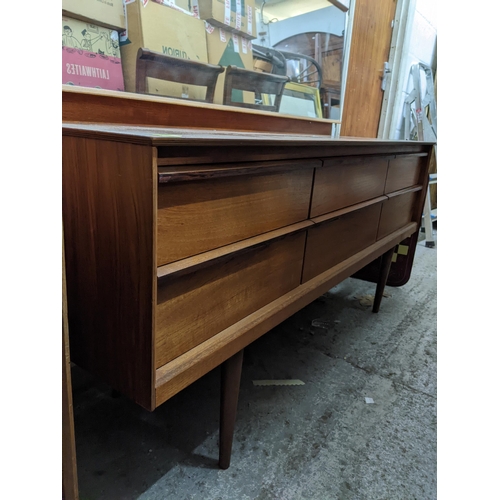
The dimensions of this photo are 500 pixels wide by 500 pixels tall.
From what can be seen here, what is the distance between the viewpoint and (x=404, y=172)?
1.61 metres

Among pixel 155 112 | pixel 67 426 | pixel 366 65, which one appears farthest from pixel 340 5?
pixel 67 426

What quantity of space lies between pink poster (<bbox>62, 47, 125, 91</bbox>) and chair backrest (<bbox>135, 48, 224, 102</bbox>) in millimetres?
63

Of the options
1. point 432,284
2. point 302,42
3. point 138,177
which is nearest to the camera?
point 138,177

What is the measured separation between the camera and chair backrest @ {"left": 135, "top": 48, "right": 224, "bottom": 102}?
1184 mm

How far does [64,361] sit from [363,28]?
9.07ft

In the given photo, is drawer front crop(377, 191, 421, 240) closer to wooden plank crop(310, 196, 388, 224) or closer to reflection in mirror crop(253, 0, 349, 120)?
wooden plank crop(310, 196, 388, 224)

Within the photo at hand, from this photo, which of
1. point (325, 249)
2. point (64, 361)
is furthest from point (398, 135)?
point (64, 361)

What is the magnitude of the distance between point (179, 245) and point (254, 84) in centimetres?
123

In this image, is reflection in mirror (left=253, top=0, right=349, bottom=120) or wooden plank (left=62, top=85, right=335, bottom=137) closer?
wooden plank (left=62, top=85, right=335, bottom=137)

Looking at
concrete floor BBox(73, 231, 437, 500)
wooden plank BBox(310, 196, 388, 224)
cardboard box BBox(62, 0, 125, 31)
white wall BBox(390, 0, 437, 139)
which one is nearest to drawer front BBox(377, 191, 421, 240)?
wooden plank BBox(310, 196, 388, 224)

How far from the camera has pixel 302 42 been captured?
7.04 feet

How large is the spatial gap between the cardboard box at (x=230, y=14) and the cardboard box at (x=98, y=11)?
0.32 metres

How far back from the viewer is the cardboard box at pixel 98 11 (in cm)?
101

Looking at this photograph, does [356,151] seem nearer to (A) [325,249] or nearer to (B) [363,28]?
(A) [325,249]
